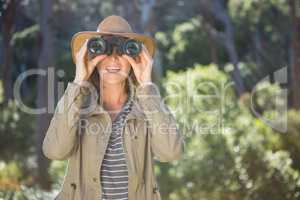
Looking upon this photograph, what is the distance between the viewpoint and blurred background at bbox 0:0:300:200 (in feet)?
23.0

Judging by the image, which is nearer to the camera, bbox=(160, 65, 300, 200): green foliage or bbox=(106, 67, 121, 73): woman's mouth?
bbox=(106, 67, 121, 73): woman's mouth

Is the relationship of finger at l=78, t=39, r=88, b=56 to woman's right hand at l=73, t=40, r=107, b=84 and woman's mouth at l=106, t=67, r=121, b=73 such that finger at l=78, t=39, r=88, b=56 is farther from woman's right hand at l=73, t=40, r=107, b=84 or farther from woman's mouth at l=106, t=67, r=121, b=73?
woman's mouth at l=106, t=67, r=121, b=73

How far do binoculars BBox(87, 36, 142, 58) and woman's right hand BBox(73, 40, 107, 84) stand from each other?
3 cm

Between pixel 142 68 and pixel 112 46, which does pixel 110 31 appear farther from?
pixel 142 68

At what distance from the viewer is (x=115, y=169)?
317 centimetres

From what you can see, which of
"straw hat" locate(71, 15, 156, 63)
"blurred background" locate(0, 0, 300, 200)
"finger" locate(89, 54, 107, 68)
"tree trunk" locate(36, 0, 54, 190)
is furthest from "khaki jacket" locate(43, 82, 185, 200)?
"tree trunk" locate(36, 0, 54, 190)

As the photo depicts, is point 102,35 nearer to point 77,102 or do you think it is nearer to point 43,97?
point 77,102

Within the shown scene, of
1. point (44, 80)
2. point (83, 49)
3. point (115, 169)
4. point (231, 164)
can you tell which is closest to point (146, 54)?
point (83, 49)

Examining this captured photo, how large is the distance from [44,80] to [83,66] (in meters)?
10.0

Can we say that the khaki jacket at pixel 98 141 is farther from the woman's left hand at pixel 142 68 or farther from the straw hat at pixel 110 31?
the straw hat at pixel 110 31

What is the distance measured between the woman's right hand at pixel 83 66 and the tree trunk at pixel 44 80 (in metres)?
8.88

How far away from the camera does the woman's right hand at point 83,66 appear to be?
10.7 feet

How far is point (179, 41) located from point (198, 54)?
1334 mm

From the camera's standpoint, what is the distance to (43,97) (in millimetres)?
13062
